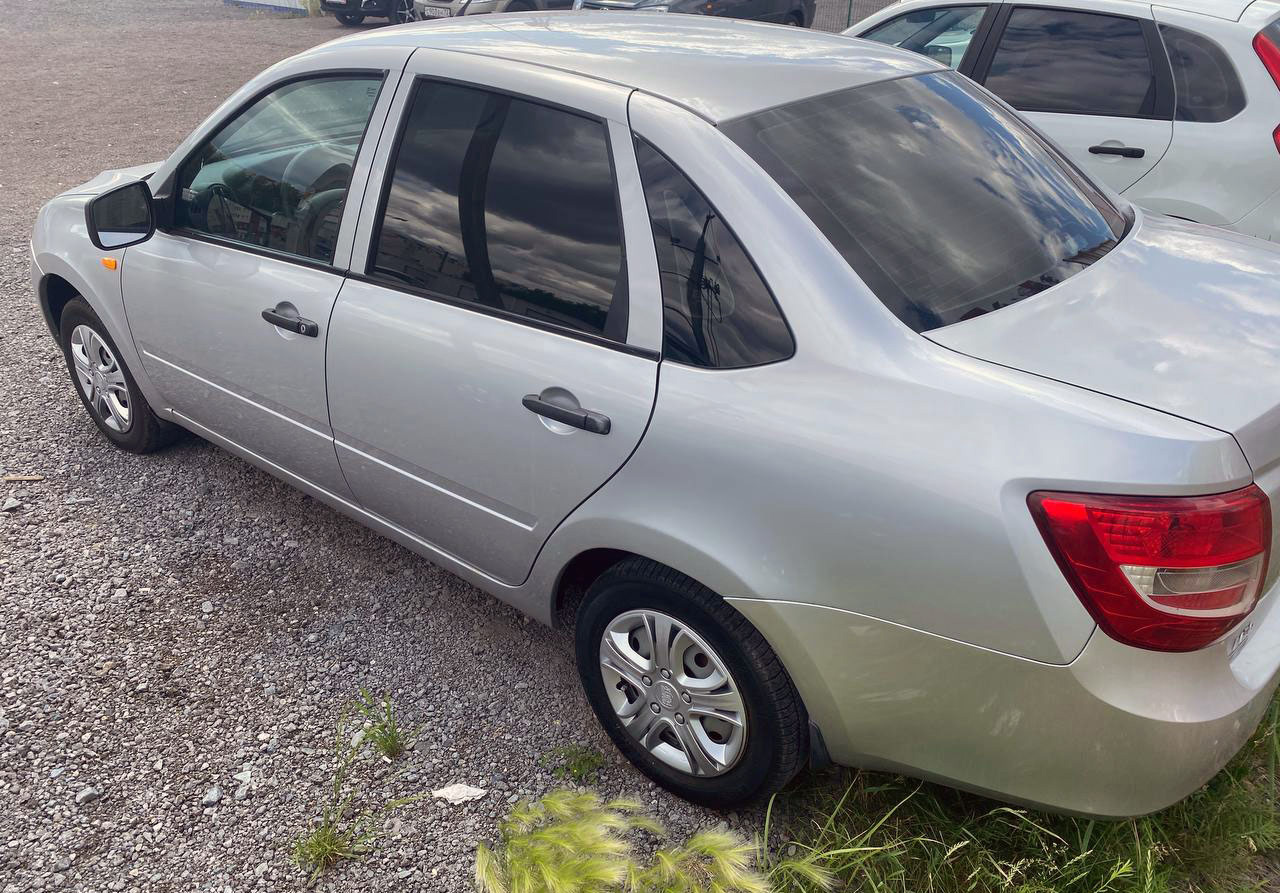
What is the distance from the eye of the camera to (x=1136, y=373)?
1.92 metres

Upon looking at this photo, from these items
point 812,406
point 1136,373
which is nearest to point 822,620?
point 812,406

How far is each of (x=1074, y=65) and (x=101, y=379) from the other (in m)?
4.62

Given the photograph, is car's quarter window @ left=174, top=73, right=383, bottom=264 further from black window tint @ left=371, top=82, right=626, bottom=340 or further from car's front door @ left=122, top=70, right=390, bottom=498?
black window tint @ left=371, top=82, right=626, bottom=340

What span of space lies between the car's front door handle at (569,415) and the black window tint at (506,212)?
191 millimetres

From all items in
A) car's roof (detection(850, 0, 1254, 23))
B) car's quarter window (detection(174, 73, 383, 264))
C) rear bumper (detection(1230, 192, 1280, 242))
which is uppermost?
car's roof (detection(850, 0, 1254, 23))

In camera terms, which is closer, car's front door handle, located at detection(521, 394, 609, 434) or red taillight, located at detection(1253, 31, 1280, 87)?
car's front door handle, located at detection(521, 394, 609, 434)

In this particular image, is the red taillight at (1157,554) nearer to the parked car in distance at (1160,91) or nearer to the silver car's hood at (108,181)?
the parked car in distance at (1160,91)

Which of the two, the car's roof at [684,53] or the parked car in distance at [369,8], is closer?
the car's roof at [684,53]

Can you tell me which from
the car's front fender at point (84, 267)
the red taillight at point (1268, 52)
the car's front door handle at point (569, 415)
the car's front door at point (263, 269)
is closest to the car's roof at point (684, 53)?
the car's front door at point (263, 269)

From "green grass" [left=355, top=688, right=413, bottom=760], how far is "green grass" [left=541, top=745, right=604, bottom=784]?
41 centimetres

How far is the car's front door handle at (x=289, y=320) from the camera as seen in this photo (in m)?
2.96

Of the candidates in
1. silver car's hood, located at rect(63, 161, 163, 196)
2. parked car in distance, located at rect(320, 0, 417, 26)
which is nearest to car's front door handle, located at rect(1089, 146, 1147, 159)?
silver car's hood, located at rect(63, 161, 163, 196)

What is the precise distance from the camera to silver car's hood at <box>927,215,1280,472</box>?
1.86 metres

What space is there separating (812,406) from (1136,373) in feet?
1.99
